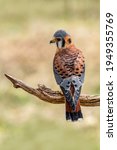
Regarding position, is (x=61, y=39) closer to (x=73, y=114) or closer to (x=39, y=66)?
(x=39, y=66)

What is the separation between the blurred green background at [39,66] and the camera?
95.4 inches

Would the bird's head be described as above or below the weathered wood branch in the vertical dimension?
above

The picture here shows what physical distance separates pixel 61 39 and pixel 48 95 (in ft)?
0.59

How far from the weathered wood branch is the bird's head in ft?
0.46

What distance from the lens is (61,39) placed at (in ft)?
7.91

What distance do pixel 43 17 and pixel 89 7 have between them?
0.48 ft

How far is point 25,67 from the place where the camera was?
2.44 meters

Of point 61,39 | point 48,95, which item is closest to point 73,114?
point 48,95

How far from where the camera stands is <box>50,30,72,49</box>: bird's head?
2.41m

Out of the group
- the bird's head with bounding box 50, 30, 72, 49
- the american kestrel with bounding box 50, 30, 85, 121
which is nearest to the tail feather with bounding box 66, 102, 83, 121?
the american kestrel with bounding box 50, 30, 85, 121

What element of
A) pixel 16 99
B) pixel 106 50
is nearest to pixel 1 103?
pixel 16 99

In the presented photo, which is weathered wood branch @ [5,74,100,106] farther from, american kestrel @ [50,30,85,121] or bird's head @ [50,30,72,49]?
bird's head @ [50,30,72,49]

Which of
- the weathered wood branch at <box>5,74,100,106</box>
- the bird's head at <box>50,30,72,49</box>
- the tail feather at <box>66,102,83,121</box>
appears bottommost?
the tail feather at <box>66,102,83,121</box>

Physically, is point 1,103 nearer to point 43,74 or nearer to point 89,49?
point 43,74
